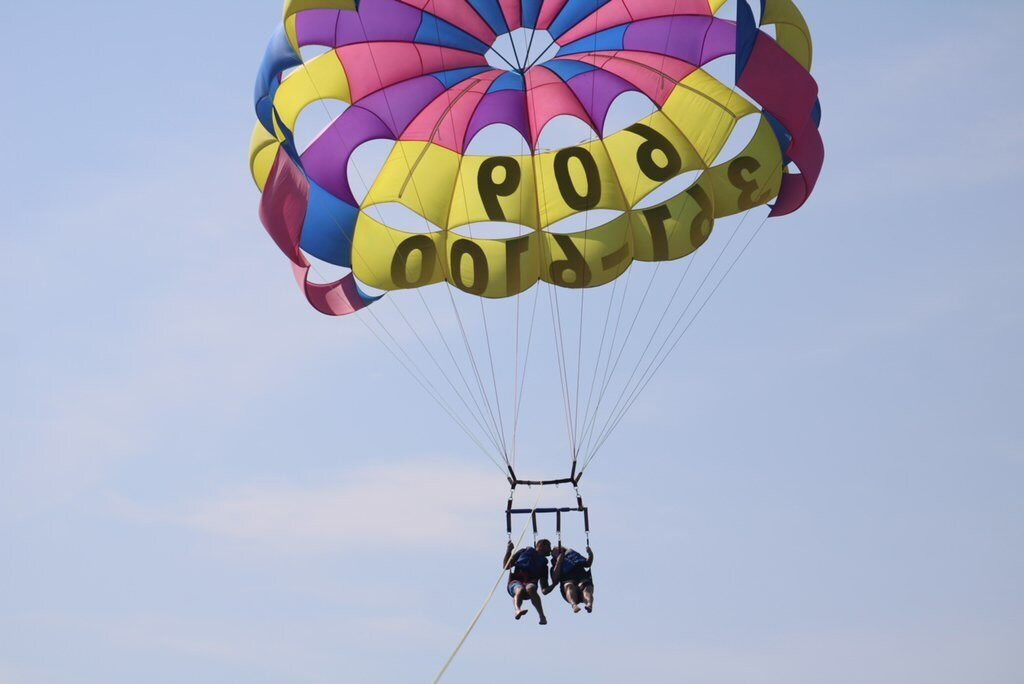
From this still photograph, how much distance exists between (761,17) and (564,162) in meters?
2.44

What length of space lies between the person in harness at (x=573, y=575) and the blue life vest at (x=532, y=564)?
102mm

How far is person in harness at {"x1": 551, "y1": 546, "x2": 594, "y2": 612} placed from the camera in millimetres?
15227

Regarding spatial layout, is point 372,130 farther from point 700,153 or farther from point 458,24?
point 700,153

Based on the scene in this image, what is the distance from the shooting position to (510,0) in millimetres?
16609

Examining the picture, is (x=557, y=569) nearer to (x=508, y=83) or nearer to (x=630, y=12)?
(x=508, y=83)

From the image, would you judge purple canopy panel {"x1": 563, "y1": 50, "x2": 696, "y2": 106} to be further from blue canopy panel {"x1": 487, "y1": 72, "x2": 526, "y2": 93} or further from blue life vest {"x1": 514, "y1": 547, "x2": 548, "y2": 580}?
blue life vest {"x1": 514, "y1": 547, "x2": 548, "y2": 580}

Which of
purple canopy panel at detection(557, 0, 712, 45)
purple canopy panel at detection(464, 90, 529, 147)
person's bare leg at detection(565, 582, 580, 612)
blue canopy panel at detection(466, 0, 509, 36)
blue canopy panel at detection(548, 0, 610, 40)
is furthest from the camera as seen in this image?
purple canopy panel at detection(464, 90, 529, 147)

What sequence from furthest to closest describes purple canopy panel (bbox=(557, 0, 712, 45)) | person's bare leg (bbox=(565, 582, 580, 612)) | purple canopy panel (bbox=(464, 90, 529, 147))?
1. purple canopy panel (bbox=(464, 90, 529, 147))
2. purple canopy panel (bbox=(557, 0, 712, 45))
3. person's bare leg (bbox=(565, 582, 580, 612))

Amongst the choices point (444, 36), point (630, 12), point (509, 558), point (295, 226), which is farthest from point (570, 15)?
point (509, 558)

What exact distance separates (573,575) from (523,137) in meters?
4.50

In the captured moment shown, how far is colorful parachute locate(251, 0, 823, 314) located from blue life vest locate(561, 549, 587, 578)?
3.06m

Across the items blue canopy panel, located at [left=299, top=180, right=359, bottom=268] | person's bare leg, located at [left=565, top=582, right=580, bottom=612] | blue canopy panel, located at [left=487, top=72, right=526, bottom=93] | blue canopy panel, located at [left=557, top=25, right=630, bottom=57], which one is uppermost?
blue canopy panel, located at [left=557, top=25, right=630, bottom=57]

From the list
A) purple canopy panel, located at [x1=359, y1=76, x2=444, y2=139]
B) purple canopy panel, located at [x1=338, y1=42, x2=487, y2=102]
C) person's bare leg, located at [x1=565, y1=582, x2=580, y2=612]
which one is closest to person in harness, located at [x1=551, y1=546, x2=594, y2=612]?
person's bare leg, located at [x1=565, y1=582, x2=580, y2=612]

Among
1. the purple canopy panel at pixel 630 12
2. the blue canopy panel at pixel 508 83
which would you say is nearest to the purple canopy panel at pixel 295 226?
the blue canopy panel at pixel 508 83
